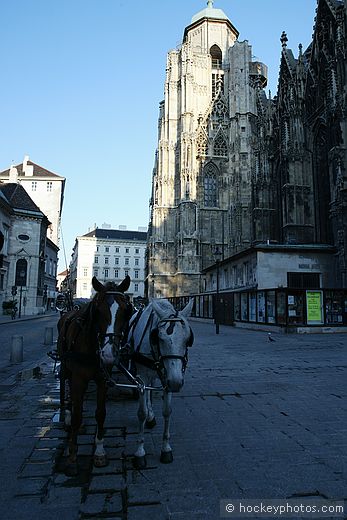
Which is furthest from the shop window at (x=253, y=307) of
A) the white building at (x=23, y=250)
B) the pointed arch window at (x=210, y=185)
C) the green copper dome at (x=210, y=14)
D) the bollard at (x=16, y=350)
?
the green copper dome at (x=210, y=14)

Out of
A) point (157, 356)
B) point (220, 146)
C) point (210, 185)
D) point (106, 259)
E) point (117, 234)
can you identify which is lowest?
point (157, 356)

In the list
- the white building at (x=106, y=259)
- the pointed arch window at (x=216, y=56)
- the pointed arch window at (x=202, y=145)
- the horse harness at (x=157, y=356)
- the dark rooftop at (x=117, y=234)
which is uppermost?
the pointed arch window at (x=216, y=56)

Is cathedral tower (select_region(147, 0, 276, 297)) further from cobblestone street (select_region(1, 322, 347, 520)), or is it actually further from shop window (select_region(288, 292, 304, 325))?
cobblestone street (select_region(1, 322, 347, 520))

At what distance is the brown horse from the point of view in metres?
3.43

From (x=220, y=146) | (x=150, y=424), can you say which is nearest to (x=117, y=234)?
(x=220, y=146)

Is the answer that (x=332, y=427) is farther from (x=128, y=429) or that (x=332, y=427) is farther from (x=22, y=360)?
(x=22, y=360)

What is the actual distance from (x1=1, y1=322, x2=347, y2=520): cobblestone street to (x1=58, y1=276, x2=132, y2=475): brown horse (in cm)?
33

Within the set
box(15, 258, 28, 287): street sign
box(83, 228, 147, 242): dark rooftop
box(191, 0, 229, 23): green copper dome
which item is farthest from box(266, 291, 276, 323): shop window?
box(83, 228, 147, 242): dark rooftop

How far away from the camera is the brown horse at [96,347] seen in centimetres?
343

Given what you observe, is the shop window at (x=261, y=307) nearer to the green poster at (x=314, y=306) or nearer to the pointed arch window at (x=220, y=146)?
the green poster at (x=314, y=306)

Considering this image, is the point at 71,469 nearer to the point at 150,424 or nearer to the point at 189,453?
the point at 189,453
